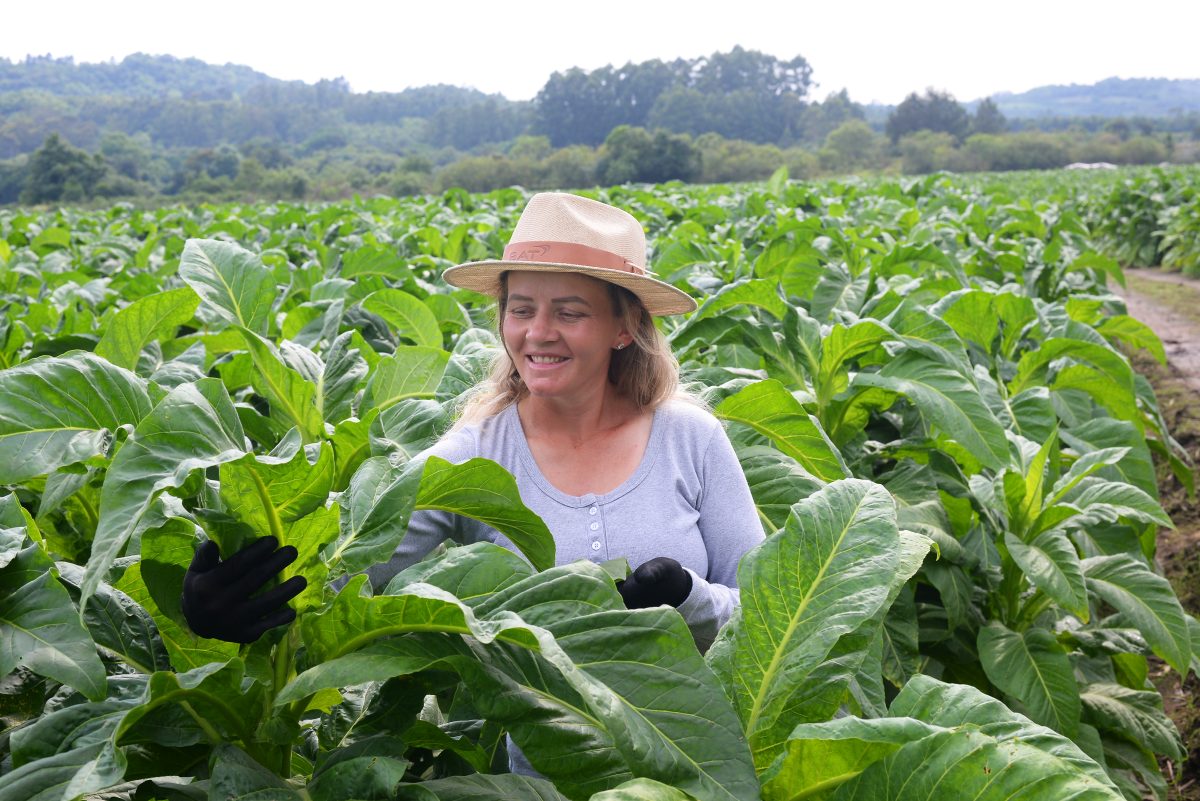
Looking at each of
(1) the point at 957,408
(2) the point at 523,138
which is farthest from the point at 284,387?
(2) the point at 523,138

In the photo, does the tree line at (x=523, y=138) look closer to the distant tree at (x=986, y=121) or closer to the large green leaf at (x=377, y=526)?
the distant tree at (x=986, y=121)

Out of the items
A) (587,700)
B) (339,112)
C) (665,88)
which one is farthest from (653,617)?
(339,112)

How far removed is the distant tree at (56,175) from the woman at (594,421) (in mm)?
32319

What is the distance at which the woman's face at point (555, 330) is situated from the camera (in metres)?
2.34

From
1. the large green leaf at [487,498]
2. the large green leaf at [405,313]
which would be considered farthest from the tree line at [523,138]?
the large green leaf at [487,498]

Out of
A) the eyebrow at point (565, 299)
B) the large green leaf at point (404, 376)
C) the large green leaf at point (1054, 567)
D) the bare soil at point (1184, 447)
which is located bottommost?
the bare soil at point (1184, 447)

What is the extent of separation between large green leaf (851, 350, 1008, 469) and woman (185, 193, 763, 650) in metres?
0.75

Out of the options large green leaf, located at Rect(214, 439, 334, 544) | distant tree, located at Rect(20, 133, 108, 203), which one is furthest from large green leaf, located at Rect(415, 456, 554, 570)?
distant tree, located at Rect(20, 133, 108, 203)

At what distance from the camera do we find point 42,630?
143 cm

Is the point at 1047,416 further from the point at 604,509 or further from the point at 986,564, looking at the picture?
the point at 604,509

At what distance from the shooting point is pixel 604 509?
7.54 ft

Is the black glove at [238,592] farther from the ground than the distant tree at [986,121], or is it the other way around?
the distant tree at [986,121]

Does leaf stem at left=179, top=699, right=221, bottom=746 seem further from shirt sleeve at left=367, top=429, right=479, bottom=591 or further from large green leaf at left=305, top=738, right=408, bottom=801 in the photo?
shirt sleeve at left=367, top=429, right=479, bottom=591

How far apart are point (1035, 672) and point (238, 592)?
230cm
